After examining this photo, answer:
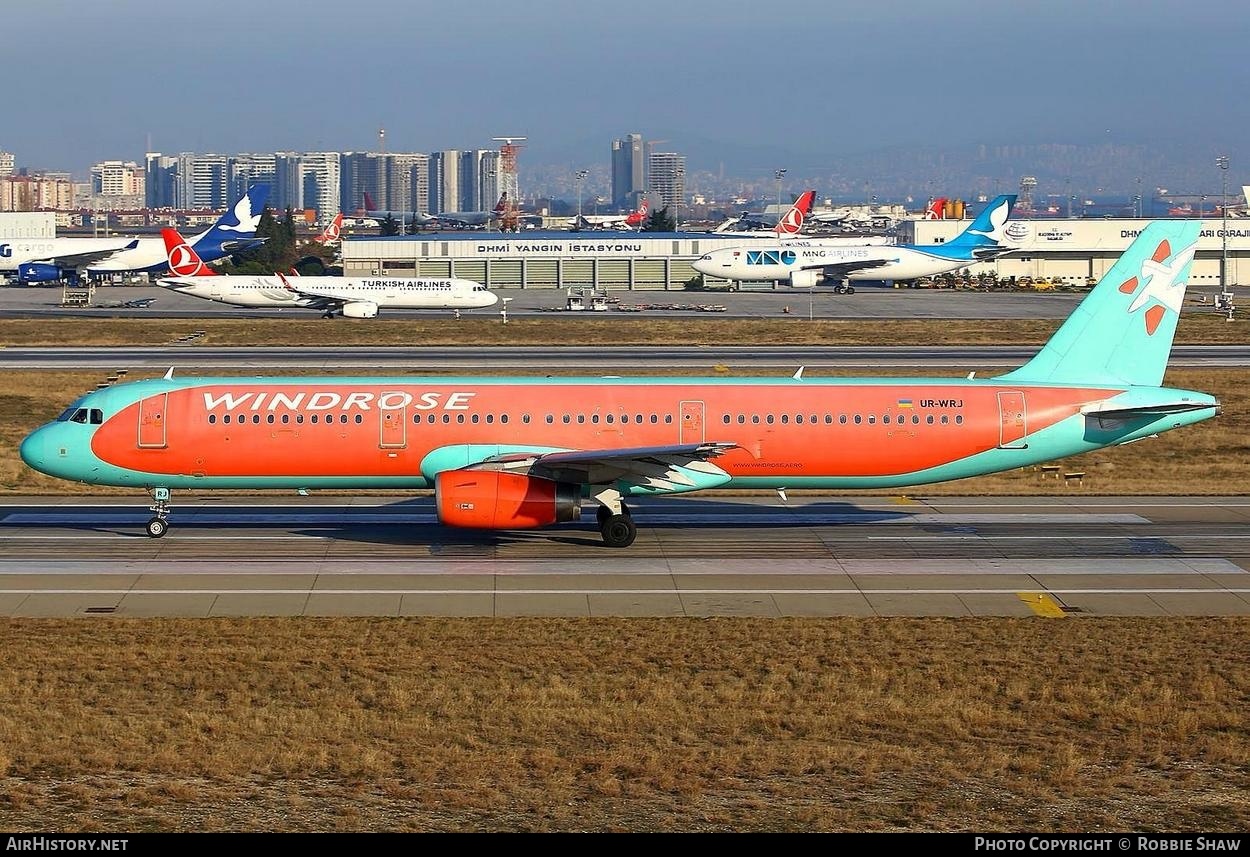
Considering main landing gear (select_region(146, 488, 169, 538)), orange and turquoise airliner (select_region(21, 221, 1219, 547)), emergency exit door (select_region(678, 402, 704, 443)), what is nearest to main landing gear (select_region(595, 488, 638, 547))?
orange and turquoise airliner (select_region(21, 221, 1219, 547))

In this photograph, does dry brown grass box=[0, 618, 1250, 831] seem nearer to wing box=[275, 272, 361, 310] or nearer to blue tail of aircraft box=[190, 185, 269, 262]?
wing box=[275, 272, 361, 310]

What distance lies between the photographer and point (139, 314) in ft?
376

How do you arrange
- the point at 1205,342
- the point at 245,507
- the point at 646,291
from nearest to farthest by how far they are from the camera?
1. the point at 245,507
2. the point at 1205,342
3. the point at 646,291

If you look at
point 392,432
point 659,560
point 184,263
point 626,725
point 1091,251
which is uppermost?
point 1091,251

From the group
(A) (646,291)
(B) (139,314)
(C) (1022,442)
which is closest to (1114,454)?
(C) (1022,442)

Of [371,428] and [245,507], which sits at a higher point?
[371,428]

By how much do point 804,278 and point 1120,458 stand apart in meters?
95.6

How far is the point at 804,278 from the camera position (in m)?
147

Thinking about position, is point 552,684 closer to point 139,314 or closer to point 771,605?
point 771,605

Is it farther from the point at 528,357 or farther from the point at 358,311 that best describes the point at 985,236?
the point at 528,357

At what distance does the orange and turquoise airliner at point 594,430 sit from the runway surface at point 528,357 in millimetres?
30557

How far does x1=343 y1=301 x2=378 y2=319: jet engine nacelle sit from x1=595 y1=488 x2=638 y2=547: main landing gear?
7726cm

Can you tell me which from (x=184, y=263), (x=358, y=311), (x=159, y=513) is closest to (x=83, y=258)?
(x=184, y=263)

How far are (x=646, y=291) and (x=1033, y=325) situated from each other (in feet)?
204
